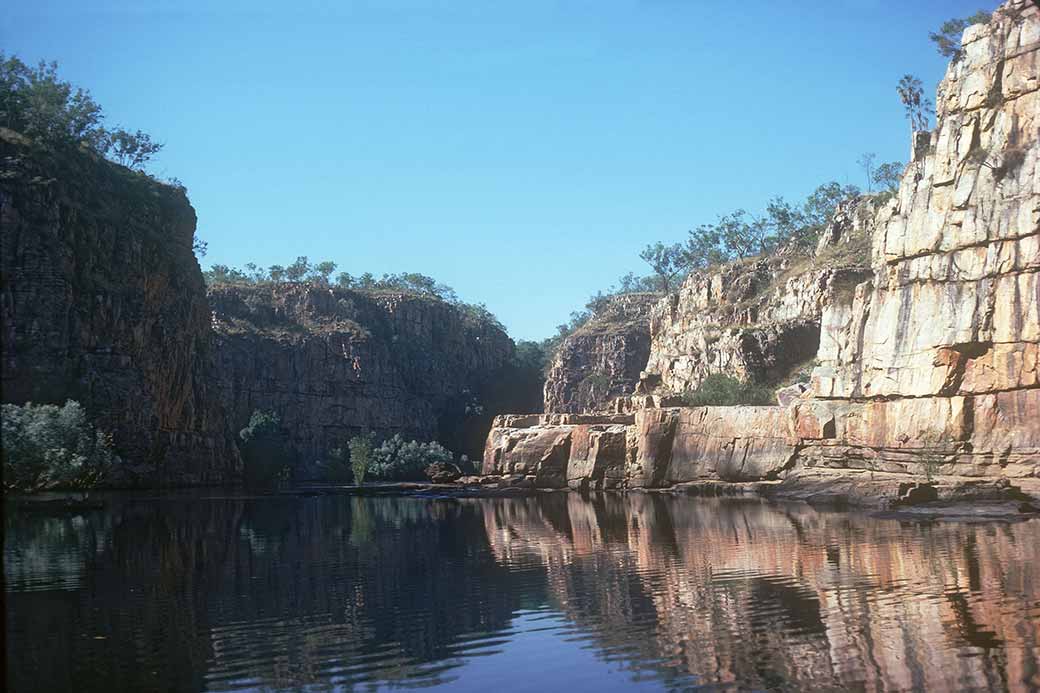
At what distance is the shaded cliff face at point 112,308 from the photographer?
244 ft

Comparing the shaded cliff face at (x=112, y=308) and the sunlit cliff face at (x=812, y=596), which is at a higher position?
the shaded cliff face at (x=112, y=308)

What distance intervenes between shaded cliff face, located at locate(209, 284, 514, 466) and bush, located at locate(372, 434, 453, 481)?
20814 mm

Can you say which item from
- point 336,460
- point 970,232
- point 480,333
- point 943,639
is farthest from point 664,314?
point 943,639

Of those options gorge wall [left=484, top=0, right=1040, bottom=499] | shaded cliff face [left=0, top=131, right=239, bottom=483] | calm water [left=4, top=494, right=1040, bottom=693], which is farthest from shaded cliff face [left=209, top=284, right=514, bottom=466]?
calm water [left=4, top=494, right=1040, bottom=693]

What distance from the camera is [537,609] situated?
2300 centimetres

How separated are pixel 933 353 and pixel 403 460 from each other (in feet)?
204

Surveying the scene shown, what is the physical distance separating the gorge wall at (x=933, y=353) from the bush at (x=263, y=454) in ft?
119

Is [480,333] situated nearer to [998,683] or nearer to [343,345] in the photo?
[343,345]

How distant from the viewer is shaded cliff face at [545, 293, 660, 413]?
419ft

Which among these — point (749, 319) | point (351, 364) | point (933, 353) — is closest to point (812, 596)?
point (933, 353)

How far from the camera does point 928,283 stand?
58.1 m

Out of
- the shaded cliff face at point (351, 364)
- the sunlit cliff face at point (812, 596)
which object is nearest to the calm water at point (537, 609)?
the sunlit cliff face at point (812, 596)

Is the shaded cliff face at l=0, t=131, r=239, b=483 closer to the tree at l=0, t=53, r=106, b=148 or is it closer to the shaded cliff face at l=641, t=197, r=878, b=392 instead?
the tree at l=0, t=53, r=106, b=148

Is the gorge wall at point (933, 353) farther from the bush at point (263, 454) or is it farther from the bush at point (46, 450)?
the bush at point (263, 454)
